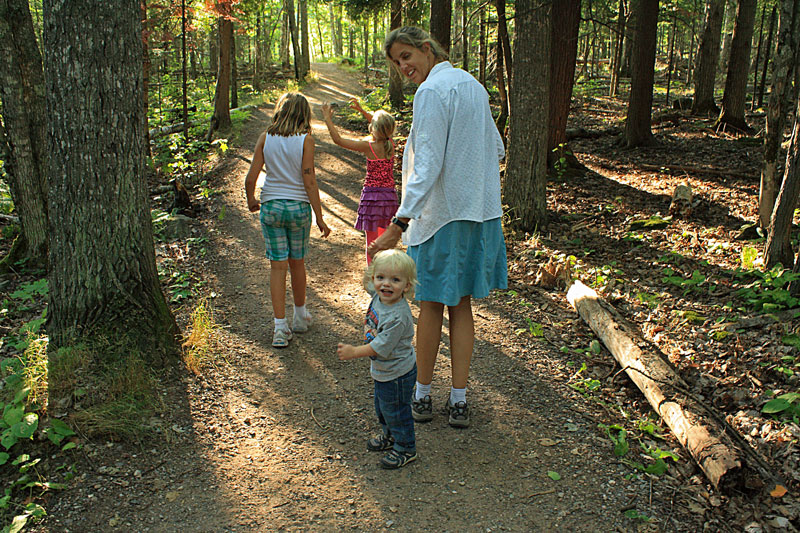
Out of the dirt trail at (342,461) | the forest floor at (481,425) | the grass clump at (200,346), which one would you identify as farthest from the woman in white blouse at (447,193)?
the grass clump at (200,346)

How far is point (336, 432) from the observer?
3.65m

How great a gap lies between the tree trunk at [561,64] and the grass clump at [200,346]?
720 centimetres

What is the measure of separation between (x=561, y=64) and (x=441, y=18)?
16.9 ft

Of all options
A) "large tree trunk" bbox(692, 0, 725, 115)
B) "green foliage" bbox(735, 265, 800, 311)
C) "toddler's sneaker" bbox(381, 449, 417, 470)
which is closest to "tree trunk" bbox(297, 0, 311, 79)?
"large tree trunk" bbox(692, 0, 725, 115)

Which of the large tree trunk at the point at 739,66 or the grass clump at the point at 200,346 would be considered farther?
the large tree trunk at the point at 739,66

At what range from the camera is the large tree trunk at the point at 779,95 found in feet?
19.2

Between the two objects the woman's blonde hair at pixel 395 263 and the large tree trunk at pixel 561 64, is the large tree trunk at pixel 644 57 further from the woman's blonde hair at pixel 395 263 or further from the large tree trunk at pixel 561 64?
the woman's blonde hair at pixel 395 263

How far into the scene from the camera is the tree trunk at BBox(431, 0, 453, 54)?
548 inches

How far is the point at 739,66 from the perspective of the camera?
1244 cm

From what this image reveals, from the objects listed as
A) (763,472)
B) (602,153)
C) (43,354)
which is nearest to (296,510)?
(43,354)

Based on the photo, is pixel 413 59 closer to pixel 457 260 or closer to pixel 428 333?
pixel 457 260

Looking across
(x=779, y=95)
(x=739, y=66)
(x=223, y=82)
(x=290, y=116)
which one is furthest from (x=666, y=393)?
(x=223, y=82)

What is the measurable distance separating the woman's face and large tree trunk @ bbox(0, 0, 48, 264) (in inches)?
181

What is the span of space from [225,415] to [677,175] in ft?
29.6
